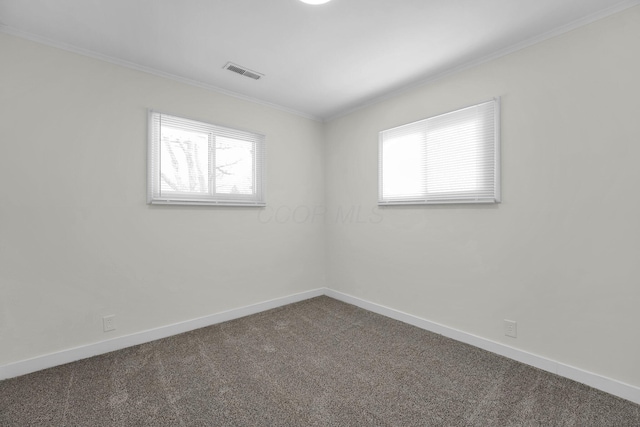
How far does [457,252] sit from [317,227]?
6.31 ft

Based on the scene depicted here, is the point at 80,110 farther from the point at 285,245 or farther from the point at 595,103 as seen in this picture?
the point at 595,103

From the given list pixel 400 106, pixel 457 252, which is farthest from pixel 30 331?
pixel 400 106

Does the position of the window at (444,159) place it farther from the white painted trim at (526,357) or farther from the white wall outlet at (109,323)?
the white wall outlet at (109,323)

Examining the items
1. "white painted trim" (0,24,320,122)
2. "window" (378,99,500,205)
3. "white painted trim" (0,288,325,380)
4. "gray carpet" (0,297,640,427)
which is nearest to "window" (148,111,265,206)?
"white painted trim" (0,24,320,122)

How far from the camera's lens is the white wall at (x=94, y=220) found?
2.08 metres

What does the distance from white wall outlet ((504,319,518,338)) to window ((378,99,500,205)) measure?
1.01 meters

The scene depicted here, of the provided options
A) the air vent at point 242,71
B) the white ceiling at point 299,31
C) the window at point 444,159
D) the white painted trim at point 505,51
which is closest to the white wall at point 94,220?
the white ceiling at point 299,31

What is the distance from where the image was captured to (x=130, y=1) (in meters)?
1.81

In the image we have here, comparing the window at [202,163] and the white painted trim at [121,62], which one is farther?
the window at [202,163]

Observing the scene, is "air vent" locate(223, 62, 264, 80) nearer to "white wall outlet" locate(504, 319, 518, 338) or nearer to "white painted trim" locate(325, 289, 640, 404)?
"white painted trim" locate(325, 289, 640, 404)

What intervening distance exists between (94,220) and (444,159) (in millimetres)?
3174

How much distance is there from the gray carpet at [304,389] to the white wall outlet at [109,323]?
21 cm

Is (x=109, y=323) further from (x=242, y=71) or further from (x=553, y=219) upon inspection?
(x=553, y=219)

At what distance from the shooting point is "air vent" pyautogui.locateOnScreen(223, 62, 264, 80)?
2593 millimetres
